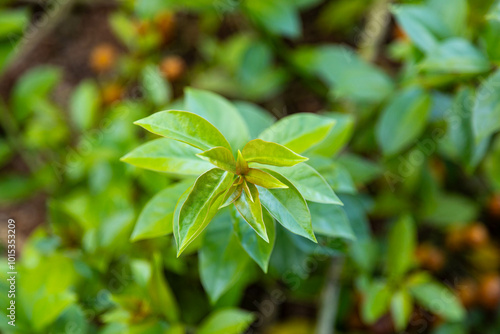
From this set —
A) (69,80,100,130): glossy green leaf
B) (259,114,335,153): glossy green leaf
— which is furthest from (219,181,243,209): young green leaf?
(69,80,100,130): glossy green leaf

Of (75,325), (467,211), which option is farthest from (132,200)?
(467,211)

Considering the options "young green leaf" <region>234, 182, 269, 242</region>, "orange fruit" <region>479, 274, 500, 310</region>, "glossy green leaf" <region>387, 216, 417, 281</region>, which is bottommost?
"orange fruit" <region>479, 274, 500, 310</region>

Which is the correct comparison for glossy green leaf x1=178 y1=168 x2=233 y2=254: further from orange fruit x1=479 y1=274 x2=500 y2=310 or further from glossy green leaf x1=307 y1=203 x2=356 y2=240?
orange fruit x1=479 y1=274 x2=500 y2=310

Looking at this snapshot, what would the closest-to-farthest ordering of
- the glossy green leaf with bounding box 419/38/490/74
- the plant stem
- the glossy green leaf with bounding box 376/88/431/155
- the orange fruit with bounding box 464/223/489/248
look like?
the glossy green leaf with bounding box 419/38/490/74 → the glossy green leaf with bounding box 376/88/431/155 → the plant stem → the orange fruit with bounding box 464/223/489/248

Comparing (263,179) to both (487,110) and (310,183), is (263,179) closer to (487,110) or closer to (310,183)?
(310,183)

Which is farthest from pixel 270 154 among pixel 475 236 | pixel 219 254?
pixel 475 236

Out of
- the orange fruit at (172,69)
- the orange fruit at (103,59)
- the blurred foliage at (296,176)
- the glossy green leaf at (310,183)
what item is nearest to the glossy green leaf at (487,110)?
the blurred foliage at (296,176)
